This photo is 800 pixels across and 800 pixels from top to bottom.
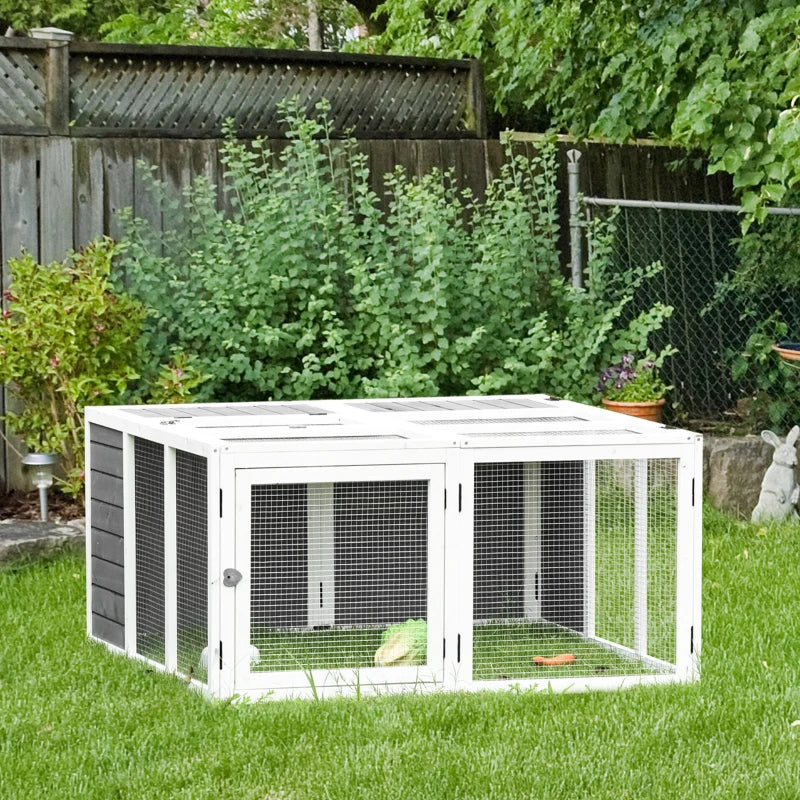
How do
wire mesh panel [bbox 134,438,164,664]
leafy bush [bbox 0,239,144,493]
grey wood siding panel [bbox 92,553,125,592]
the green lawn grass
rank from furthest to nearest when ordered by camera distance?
leafy bush [bbox 0,239,144,493] → grey wood siding panel [bbox 92,553,125,592] → wire mesh panel [bbox 134,438,164,664] → the green lawn grass

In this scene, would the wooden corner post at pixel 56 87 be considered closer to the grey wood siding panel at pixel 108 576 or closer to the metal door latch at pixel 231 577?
the grey wood siding panel at pixel 108 576

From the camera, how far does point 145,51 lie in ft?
23.6

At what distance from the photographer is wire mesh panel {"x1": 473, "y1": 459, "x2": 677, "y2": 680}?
15.1 feet

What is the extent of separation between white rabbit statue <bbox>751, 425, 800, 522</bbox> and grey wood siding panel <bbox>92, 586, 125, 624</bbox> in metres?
3.32

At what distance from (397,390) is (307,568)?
2.43 metres

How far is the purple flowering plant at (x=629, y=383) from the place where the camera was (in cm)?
732

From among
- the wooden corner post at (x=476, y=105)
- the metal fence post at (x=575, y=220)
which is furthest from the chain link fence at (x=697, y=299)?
the wooden corner post at (x=476, y=105)

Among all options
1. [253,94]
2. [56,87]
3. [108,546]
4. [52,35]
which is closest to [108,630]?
[108,546]

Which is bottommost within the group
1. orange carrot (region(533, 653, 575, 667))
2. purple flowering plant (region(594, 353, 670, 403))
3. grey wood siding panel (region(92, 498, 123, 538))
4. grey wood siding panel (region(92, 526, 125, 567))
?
orange carrot (region(533, 653, 575, 667))

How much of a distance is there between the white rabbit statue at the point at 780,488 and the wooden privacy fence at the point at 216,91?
254 centimetres

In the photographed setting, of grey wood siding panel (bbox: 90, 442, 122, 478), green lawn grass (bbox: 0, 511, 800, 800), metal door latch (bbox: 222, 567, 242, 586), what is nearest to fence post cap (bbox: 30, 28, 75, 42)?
grey wood siding panel (bbox: 90, 442, 122, 478)

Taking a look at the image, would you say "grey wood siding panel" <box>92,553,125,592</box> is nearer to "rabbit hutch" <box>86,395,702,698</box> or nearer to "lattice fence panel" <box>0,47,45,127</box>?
"rabbit hutch" <box>86,395,702,698</box>

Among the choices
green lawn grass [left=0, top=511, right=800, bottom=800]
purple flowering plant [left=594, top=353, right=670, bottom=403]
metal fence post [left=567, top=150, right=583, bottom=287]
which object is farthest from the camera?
metal fence post [left=567, top=150, right=583, bottom=287]

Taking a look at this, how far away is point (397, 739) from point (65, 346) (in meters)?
3.09
